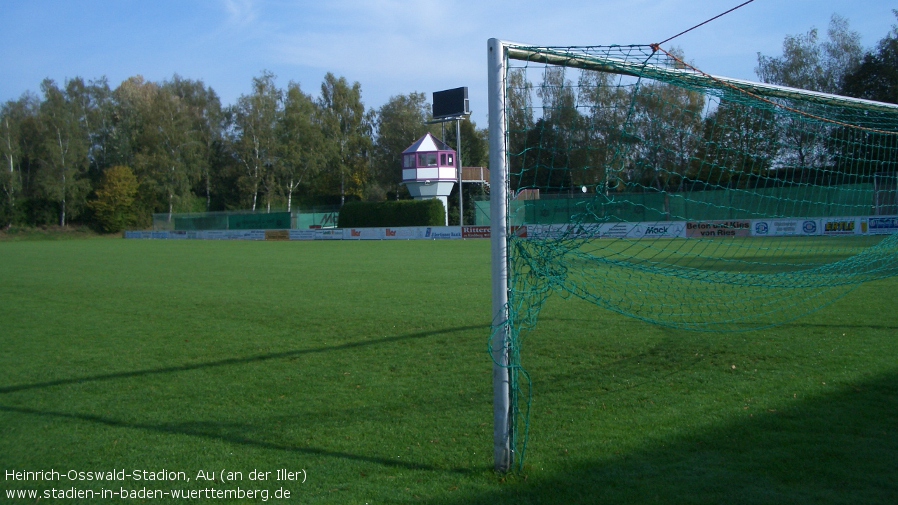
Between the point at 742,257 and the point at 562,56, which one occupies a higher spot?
the point at 562,56

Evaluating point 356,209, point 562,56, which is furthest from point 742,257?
point 356,209

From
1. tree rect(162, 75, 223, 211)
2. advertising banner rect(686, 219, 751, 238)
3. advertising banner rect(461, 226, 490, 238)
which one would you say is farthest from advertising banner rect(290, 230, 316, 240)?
advertising banner rect(686, 219, 751, 238)

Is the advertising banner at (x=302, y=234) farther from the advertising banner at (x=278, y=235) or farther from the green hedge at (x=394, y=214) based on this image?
the green hedge at (x=394, y=214)

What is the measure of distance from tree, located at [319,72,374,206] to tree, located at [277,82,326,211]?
67.8 inches

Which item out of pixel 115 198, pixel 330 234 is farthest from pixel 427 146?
pixel 115 198

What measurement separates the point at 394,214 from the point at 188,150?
24.2 m

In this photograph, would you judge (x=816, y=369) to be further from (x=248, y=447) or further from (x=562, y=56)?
(x=248, y=447)

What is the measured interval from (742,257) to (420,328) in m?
13.3

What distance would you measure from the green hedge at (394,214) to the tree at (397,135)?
1587cm

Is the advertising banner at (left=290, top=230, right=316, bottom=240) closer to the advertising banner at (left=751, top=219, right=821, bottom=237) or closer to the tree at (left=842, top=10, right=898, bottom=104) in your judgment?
the advertising banner at (left=751, top=219, right=821, bottom=237)

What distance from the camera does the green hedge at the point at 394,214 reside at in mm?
46031

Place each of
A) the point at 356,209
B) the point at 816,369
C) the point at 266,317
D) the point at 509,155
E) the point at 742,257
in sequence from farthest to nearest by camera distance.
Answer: the point at 356,209
the point at 742,257
the point at 266,317
the point at 816,369
the point at 509,155

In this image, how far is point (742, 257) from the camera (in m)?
18.9

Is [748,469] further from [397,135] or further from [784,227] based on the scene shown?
[397,135]
